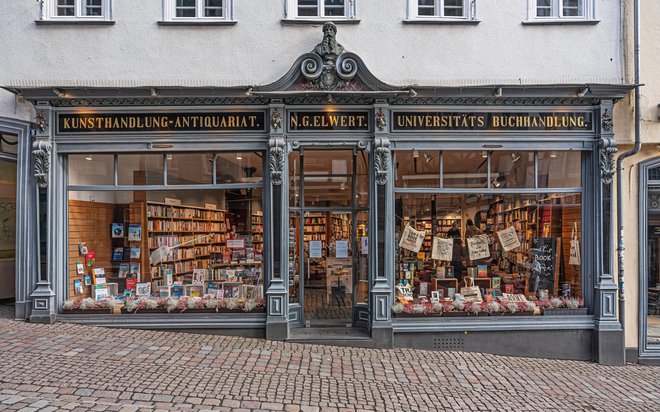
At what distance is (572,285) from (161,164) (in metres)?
7.95

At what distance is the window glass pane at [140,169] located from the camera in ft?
28.8

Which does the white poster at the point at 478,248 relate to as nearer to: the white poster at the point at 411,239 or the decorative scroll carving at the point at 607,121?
the white poster at the point at 411,239

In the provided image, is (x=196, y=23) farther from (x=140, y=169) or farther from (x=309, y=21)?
(x=140, y=169)

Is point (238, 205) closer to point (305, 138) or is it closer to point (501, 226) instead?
point (305, 138)

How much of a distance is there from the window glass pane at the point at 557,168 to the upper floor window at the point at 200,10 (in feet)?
20.9

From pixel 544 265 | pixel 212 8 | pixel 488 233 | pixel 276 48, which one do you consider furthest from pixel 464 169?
pixel 212 8

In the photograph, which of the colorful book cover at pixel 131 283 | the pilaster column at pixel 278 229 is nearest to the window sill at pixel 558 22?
the pilaster column at pixel 278 229

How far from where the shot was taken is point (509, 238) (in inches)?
354

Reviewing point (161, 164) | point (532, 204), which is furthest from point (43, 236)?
point (532, 204)

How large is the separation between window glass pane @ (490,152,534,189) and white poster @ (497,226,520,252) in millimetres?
868

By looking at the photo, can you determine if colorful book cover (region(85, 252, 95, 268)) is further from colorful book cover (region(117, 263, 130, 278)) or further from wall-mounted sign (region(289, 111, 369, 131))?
wall-mounted sign (region(289, 111, 369, 131))

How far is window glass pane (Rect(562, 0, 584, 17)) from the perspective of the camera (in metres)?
8.84

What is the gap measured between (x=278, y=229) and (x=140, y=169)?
2865mm

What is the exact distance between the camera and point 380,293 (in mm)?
8312
